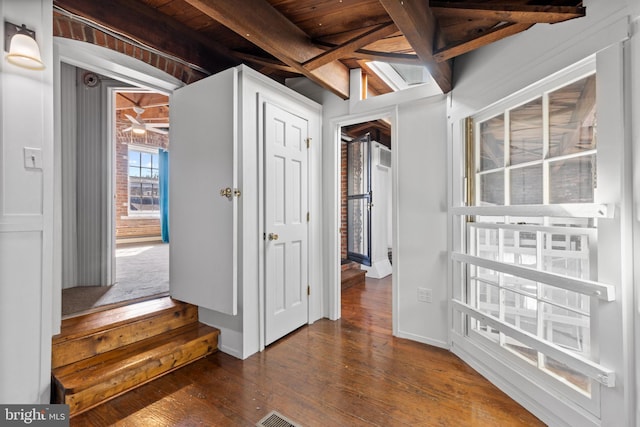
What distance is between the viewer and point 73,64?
1889mm

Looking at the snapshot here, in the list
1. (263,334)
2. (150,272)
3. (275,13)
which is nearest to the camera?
(275,13)

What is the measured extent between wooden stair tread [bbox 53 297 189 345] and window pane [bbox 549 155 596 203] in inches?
110

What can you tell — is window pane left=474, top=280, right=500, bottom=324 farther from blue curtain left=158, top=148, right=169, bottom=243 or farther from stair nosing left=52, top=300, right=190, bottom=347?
blue curtain left=158, top=148, right=169, bottom=243

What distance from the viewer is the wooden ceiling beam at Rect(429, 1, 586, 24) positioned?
144 centimetres

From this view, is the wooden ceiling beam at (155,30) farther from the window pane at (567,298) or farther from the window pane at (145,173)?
the window pane at (145,173)

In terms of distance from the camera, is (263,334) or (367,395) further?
(263,334)

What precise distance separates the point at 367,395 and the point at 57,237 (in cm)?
222

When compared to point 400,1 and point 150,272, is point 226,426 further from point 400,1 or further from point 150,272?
point 150,272

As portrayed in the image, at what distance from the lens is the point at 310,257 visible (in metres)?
2.93

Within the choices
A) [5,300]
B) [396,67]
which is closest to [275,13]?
[396,67]

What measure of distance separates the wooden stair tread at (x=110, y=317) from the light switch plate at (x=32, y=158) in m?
1.04

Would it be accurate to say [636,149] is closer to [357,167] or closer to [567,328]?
[567,328]

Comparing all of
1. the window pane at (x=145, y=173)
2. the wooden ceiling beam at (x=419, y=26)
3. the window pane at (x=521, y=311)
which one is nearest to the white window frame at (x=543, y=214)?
the window pane at (x=521, y=311)

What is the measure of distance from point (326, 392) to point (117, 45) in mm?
2787
